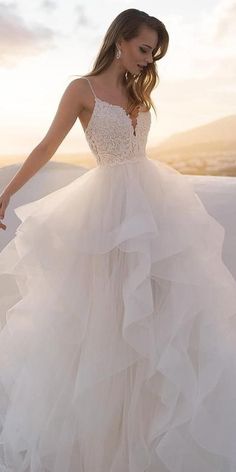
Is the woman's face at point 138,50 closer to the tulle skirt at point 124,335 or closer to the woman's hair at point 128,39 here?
the woman's hair at point 128,39

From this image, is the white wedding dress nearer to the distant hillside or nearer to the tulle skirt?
the tulle skirt

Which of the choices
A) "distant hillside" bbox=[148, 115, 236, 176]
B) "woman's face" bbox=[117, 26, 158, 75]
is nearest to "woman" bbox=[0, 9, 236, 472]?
"woman's face" bbox=[117, 26, 158, 75]

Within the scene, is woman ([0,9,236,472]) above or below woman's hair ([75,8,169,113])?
below

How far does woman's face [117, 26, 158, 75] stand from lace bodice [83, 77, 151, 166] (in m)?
0.11

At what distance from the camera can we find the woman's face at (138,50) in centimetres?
155

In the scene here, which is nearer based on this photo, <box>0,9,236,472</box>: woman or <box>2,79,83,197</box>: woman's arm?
<box>0,9,236,472</box>: woman

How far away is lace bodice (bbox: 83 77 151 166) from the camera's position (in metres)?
1.54

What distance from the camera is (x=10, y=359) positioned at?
1623 mm

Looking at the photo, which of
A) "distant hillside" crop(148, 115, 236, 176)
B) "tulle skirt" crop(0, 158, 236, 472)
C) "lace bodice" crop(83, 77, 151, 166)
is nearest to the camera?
"tulle skirt" crop(0, 158, 236, 472)

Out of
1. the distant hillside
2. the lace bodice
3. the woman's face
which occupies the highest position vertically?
the woman's face

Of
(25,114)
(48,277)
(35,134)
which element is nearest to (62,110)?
(48,277)

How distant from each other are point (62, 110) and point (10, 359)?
2.12ft

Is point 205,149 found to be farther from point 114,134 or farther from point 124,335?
point 124,335

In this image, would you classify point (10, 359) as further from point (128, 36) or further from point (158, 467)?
point (128, 36)
